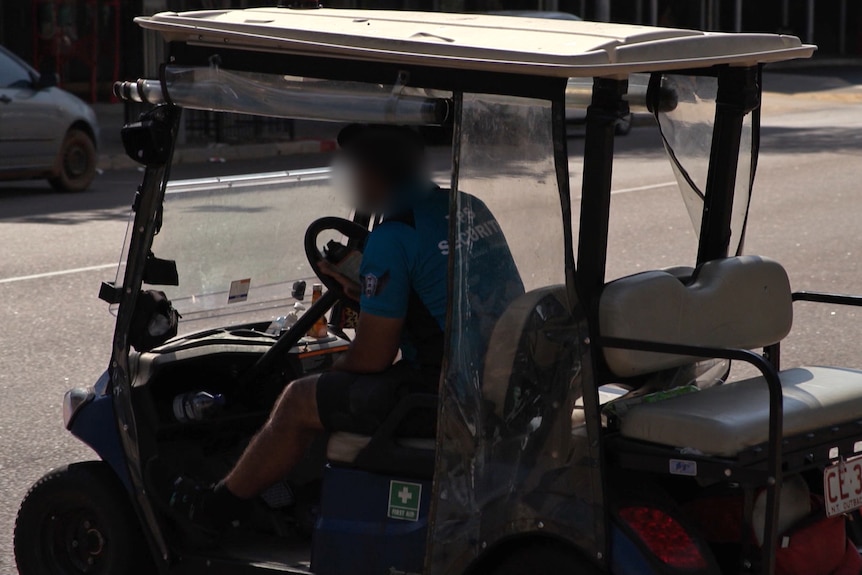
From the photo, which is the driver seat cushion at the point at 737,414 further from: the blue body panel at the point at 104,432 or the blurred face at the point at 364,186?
the blue body panel at the point at 104,432

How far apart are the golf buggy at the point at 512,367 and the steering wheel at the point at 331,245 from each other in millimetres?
11

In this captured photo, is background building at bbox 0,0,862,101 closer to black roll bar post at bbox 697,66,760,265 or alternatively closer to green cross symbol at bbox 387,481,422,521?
black roll bar post at bbox 697,66,760,265

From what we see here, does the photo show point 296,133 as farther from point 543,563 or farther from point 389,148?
point 543,563

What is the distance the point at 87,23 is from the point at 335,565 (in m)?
22.4

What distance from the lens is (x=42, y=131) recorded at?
45.4ft

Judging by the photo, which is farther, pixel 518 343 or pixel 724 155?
pixel 724 155

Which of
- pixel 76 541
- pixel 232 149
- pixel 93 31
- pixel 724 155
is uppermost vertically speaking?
pixel 724 155

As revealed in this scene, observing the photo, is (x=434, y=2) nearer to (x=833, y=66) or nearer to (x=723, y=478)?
(x=833, y=66)

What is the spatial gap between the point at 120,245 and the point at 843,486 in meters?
8.03

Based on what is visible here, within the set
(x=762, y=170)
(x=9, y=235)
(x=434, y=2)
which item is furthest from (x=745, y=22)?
(x=9, y=235)

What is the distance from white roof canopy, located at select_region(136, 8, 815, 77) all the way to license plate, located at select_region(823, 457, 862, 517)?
3.42 ft

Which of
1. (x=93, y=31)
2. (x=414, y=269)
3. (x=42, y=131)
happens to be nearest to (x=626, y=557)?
(x=414, y=269)

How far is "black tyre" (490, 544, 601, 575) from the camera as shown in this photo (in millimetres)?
3105

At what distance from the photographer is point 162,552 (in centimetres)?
374
